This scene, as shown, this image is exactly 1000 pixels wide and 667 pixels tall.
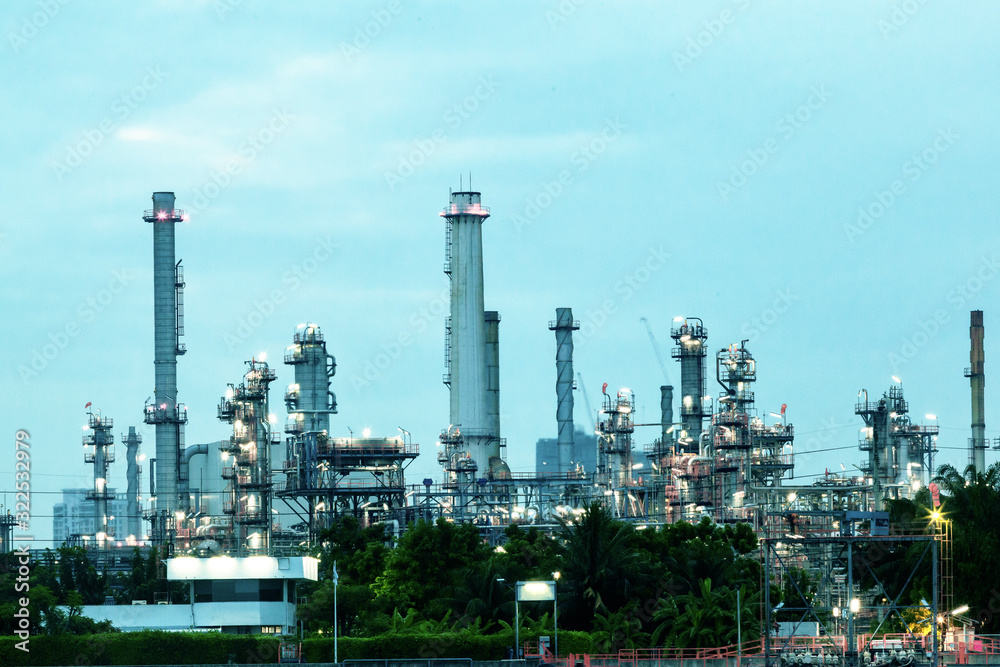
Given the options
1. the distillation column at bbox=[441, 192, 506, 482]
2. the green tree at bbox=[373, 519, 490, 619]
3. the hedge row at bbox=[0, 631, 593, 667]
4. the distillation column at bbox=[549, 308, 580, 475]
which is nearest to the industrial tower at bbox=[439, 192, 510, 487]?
the distillation column at bbox=[441, 192, 506, 482]

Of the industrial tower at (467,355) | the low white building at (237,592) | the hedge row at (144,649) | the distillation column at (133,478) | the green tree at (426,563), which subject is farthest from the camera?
the distillation column at (133,478)

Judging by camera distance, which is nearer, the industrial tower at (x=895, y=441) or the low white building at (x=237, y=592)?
the low white building at (x=237, y=592)

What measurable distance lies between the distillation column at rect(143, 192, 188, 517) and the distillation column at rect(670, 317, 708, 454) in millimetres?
45629

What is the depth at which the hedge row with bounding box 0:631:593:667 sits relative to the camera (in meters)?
72.3

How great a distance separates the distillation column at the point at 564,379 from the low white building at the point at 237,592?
83581 mm

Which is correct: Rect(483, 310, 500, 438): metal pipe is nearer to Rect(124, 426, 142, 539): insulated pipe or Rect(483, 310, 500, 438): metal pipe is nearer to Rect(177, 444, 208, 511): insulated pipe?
Rect(177, 444, 208, 511): insulated pipe

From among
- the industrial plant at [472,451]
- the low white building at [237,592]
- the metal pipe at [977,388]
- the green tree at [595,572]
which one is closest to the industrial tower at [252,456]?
the industrial plant at [472,451]

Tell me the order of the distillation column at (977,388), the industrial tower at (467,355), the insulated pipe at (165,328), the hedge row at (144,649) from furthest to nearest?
1. the distillation column at (977,388)
2. the industrial tower at (467,355)
3. the insulated pipe at (165,328)
4. the hedge row at (144,649)

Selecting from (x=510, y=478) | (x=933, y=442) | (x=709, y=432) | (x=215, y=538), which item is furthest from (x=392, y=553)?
(x=933, y=442)

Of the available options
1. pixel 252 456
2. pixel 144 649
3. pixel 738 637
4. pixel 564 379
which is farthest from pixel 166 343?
Answer: pixel 738 637

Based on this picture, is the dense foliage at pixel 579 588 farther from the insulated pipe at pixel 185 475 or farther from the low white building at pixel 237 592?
the insulated pipe at pixel 185 475

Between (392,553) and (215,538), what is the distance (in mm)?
30106

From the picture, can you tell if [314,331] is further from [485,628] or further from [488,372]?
[485,628]

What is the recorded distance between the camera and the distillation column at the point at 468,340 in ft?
468
